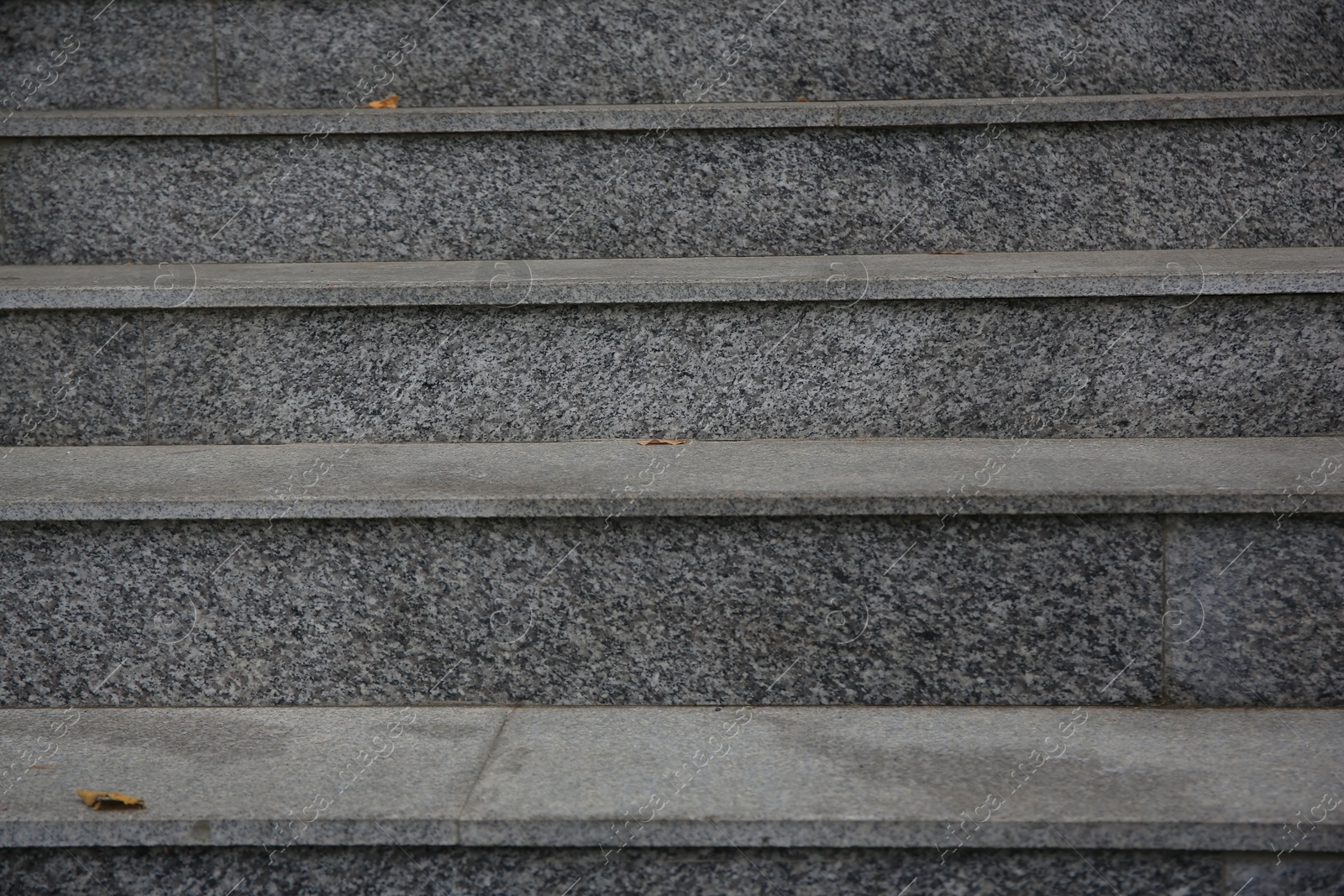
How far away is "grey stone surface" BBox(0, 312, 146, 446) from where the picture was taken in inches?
81.4

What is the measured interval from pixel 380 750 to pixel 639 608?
1.43ft

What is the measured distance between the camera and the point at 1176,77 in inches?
103

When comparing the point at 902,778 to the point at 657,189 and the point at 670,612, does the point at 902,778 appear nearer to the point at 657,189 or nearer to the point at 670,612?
the point at 670,612

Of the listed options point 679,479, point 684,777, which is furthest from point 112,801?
point 679,479

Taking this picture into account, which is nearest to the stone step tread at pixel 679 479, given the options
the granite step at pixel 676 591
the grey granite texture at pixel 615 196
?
the granite step at pixel 676 591

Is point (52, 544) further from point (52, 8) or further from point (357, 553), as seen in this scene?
point (52, 8)

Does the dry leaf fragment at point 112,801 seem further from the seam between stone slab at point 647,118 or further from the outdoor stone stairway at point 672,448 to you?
the seam between stone slab at point 647,118

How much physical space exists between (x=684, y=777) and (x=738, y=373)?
2.76ft

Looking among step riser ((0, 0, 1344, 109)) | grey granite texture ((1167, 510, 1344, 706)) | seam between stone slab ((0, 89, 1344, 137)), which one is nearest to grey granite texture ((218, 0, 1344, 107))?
step riser ((0, 0, 1344, 109))

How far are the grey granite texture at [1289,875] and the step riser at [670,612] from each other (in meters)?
0.35

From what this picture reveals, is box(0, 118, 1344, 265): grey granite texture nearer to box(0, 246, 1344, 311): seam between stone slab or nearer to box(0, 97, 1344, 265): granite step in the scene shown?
box(0, 97, 1344, 265): granite step

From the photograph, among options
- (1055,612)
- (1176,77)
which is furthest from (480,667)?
(1176,77)

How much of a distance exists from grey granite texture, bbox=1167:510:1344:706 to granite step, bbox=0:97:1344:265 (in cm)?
91

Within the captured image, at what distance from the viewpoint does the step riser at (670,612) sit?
1.69 metres
